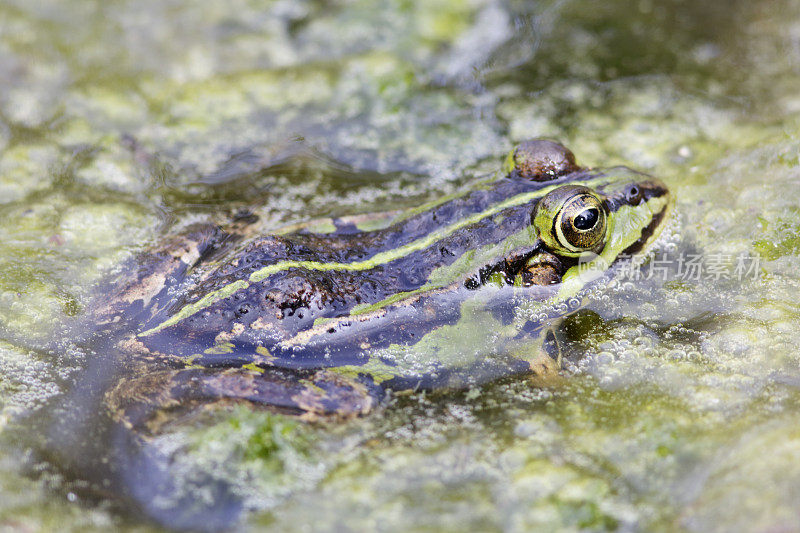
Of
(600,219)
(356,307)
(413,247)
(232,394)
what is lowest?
(232,394)

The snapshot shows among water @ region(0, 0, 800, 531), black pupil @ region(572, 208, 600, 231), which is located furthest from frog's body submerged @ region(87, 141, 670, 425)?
water @ region(0, 0, 800, 531)

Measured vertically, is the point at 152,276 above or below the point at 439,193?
below

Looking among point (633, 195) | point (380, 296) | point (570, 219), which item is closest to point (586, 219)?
point (570, 219)

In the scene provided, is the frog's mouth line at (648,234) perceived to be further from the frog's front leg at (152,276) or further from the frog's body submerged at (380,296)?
the frog's front leg at (152,276)

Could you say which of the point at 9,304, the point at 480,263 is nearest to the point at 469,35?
the point at 480,263

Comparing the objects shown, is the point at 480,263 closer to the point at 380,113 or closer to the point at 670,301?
the point at 670,301

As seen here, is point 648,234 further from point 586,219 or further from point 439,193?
point 439,193

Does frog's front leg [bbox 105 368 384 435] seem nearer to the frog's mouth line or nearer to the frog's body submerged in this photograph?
the frog's body submerged
